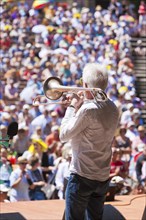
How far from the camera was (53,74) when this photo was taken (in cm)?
1764

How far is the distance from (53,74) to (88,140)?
489 inches

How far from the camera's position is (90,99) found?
5.34 meters

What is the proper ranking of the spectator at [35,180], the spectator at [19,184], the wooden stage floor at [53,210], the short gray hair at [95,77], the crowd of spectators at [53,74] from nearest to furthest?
the short gray hair at [95,77] < the wooden stage floor at [53,210] < the spectator at [19,184] < the spectator at [35,180] < the crowd of spectators at [53,74]

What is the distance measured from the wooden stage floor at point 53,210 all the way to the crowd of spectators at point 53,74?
80 centimetres

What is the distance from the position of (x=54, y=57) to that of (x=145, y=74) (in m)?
4.26

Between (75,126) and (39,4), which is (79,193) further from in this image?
(39,4)

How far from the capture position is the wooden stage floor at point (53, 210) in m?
6.50

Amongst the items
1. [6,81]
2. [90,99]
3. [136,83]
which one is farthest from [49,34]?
[90,99]

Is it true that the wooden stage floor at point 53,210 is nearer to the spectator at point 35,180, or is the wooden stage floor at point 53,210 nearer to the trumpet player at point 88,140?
the trumpet player at point 88,140

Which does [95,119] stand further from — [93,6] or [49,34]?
[93,6]

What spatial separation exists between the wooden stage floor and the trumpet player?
1.20 metres

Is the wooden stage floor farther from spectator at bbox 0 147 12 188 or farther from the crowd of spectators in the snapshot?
spectator at bbox 0 147 12 188

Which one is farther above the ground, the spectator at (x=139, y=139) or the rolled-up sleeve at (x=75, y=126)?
the rolled-up sleeve at (x=75, y=126)

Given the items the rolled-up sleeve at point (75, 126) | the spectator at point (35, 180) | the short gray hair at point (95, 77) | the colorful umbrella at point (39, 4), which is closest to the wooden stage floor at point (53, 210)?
the rolled-up sleeve at point (75, 126)
